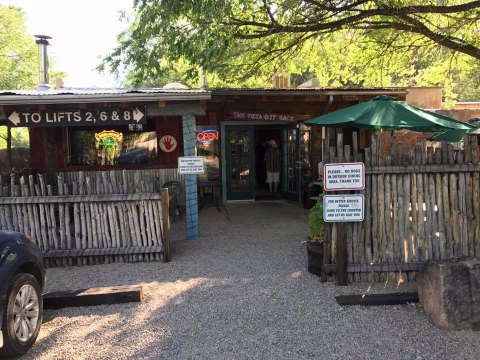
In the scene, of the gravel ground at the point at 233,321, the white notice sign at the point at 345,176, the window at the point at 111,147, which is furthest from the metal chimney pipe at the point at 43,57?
the white notice sign at the point at 345,176

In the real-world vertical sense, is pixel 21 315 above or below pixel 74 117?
below

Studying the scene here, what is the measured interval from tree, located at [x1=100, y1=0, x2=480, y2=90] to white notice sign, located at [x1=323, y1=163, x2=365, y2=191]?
11.6 feet

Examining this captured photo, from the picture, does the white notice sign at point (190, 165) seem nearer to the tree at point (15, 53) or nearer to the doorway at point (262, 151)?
the doorway at point (262, 151)

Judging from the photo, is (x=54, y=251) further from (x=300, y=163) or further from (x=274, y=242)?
(x=300, y=163)

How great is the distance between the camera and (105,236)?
6.49 metres

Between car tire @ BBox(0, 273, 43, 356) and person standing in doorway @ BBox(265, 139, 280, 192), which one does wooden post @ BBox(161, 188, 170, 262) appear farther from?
person standing in doorway @ BBox(265, 139, 280, 192)

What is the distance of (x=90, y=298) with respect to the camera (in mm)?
4938

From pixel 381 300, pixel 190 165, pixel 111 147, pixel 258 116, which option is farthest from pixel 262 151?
pixel 381 300

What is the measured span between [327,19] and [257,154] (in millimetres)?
7432

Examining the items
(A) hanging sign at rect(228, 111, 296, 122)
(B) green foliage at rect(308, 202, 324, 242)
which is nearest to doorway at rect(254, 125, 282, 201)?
(A) hanging sign at rect(228, 111, 296, 122)

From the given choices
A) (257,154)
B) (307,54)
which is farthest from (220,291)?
(257,154)

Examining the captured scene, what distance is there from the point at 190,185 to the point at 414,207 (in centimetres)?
416

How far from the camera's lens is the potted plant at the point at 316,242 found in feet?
18.5

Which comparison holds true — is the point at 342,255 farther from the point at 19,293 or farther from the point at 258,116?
the point at 258,116
